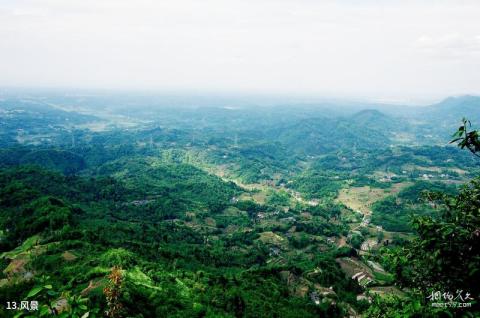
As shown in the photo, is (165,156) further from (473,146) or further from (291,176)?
(473,146)

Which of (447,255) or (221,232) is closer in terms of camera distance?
(447,255)

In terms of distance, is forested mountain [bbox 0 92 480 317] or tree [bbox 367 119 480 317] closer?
tree [bbox 367 119 480 317]

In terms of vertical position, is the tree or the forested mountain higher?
the tree

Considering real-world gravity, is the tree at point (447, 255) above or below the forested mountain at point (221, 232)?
above

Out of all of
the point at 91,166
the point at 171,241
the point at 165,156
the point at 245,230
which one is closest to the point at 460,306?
the point at 171,241

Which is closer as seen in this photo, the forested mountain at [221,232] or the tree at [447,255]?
the tree at [447,255]

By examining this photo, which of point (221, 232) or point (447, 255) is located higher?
point (447, 255)

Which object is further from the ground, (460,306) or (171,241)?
(460,306)

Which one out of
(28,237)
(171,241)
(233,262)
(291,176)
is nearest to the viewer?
(28,237)
